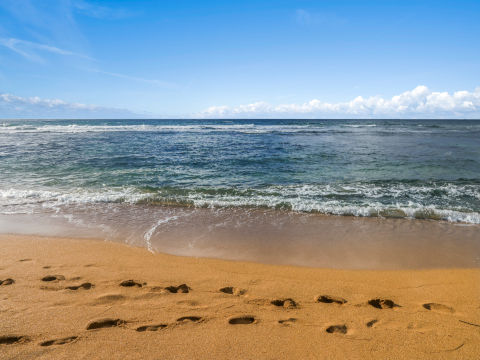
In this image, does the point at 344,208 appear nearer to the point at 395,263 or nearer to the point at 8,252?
the point at 395,263

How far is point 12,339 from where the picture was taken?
2793 millimetres

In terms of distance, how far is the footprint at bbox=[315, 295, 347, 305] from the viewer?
3.62 metres

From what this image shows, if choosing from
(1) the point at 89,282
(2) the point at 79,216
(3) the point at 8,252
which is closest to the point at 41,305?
(1) the point at 89,282

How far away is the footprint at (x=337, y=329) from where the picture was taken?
2986 mm

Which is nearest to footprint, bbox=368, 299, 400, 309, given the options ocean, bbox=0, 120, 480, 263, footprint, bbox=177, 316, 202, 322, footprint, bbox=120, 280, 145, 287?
footprint, bbox=177, 316, 202, 322

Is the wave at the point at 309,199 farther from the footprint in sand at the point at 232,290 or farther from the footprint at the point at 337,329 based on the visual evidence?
the footprint at the point at 337,329

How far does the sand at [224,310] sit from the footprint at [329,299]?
0.02 meters

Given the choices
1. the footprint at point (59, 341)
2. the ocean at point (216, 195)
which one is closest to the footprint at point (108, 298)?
the footprint at point (59, 341)

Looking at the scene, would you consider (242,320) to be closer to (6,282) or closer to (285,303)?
(285,303)

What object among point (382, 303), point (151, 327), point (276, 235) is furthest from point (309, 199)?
point (151, 327)

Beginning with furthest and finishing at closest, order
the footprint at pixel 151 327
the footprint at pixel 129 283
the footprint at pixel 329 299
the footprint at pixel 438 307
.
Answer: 1. the footprint at pixel 129 283
2. the footprint at pixel 329 299
3. the footprint at pixel 438 307
4. the footprint at pixel 151 327

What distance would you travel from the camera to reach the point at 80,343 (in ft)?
9.02

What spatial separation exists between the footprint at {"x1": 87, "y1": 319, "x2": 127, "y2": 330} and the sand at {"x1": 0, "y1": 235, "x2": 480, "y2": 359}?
1cm

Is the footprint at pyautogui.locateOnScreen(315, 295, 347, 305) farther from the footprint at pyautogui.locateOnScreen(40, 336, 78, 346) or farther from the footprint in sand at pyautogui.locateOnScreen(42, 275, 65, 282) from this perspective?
the footprint in sand at pyautogui.locateOnScreen(42, 275, 65, 282)
